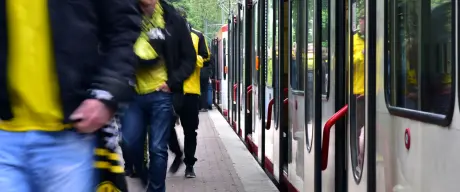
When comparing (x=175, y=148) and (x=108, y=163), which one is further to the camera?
(x=175, y=148)

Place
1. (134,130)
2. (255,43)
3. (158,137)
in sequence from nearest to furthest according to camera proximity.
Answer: (134,130), (158,137), (255,43)

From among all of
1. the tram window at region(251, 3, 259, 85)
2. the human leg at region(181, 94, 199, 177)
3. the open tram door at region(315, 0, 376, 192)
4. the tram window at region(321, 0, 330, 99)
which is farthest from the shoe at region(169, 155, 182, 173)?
the open tram door at region(315, 0, 376, 192)

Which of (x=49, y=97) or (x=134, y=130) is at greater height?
(x=49, y=97)

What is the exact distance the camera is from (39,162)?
2422 mm

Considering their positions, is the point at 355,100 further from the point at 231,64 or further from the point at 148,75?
the point at 231,64

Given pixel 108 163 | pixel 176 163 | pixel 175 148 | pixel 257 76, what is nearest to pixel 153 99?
pixel 175 148

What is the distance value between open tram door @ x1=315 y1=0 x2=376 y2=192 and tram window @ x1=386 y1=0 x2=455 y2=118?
0.22 metres

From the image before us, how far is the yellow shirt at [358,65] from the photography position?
4.61 metres

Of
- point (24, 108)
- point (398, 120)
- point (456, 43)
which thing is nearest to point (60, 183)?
point (24, 108)

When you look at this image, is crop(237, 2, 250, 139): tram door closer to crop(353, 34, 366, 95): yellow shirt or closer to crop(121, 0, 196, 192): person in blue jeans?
crop(121, 0, 196, 192): person in blue jeans

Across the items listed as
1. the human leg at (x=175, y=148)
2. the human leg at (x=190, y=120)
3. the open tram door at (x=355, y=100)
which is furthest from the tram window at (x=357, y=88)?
the human leg at (x=190, y=120)

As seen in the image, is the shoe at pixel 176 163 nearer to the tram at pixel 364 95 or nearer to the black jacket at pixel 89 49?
the tram at pixel 364 95

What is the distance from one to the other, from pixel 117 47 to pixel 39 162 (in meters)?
0.40

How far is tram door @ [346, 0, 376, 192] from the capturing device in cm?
414
